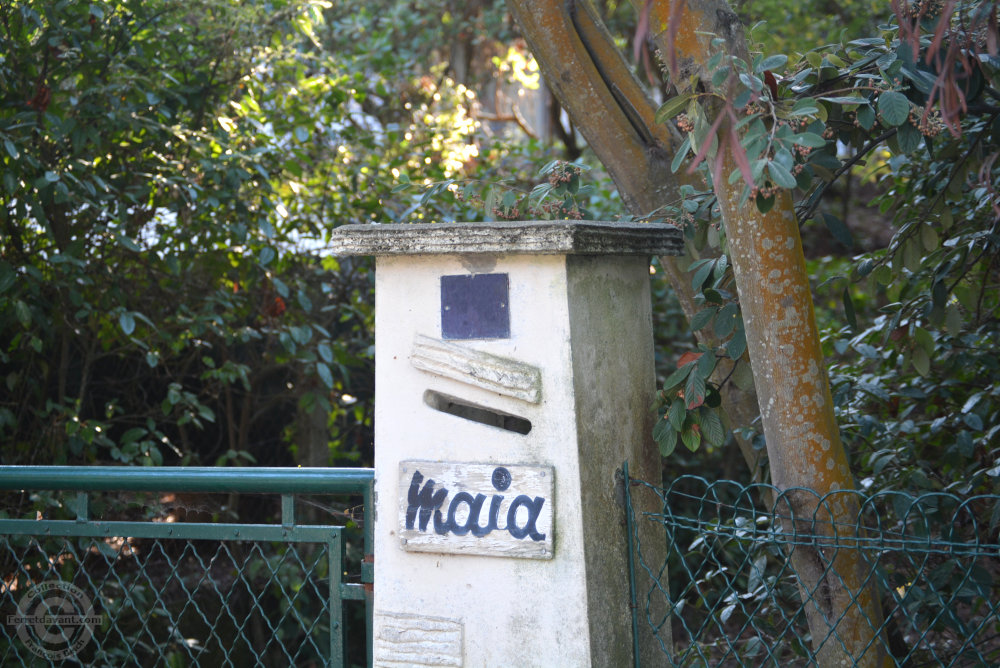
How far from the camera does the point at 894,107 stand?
1957 mm

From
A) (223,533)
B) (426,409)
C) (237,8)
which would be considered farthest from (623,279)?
(237,8)

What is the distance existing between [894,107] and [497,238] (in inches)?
36.0

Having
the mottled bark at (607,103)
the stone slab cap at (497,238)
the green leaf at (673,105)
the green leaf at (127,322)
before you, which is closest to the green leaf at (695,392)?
the stone slab cap at (497,238)

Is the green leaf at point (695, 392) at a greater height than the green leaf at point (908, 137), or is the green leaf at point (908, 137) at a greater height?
the green leaf at point (908, 137)

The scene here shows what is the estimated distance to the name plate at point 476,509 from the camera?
1.91 m

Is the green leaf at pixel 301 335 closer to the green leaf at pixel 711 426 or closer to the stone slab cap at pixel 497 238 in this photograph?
the stone slab cap at pixel 497 238

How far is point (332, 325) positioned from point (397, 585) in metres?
2.92

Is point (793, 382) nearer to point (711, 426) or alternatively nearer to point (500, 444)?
point (711, 426)

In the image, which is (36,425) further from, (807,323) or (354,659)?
(807,323)

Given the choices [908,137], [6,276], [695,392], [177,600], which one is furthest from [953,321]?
[177,600]

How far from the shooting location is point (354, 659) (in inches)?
186

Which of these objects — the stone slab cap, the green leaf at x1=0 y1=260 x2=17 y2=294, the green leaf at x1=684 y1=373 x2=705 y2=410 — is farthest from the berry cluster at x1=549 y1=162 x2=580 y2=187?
the green leaf at x1=0 y1=260 x2=17 y2=294

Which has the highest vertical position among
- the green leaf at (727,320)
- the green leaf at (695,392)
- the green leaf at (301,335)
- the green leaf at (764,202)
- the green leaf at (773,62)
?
the green leaf at (773,62)

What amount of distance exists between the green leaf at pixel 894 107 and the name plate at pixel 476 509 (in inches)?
42.1
